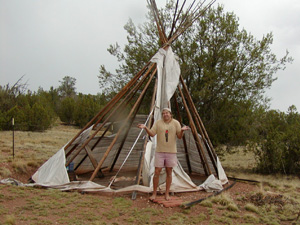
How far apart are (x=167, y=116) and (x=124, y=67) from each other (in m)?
4.76

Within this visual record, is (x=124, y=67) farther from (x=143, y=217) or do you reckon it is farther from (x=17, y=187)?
(x=143, y=217)

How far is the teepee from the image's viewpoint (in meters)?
5.03

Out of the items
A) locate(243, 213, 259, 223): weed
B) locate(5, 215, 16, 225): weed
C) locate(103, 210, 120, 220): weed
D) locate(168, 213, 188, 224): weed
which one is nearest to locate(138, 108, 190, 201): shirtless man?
locate(168, 213, 188, 224): weed

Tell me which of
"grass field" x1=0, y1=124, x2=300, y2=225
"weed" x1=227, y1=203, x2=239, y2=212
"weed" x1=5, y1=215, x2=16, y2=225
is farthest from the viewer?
"weed" x1=227, y1=203, x2=239, y2=212

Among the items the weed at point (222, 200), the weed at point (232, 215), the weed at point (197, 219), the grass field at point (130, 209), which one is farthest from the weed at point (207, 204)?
the weed at point (197, 219)

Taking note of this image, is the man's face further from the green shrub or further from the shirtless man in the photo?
the green shrub

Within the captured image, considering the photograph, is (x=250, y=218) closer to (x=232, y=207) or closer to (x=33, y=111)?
(x=232, y=207)

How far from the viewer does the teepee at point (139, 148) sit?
503 centimetres

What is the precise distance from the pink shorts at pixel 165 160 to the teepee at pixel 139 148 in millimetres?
592

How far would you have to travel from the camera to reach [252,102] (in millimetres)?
8328

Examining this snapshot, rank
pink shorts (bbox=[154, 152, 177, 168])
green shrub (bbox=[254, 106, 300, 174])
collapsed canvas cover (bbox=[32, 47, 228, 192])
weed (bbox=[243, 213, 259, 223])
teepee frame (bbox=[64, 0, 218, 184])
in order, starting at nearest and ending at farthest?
weed (bbox=[243, 213, 259, 223]) → pink shorts (bbox=[154, 152, 177, 168]) → collapsed canvas cover (bbox=[32, 47, 228, 192]) → teepee frame (bbox=[64, 0, 218, 184]) → green shrub (bbox=[254, 106, 300, 174])

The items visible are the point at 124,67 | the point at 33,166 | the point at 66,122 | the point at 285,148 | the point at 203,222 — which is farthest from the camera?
the point at 66,122

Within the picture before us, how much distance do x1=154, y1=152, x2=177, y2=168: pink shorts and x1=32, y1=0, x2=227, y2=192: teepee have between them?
1.94ft

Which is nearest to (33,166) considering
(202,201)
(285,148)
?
(202,201)
